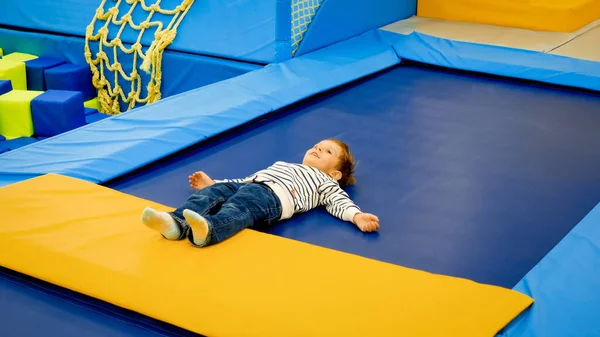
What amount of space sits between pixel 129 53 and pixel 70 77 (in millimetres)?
366

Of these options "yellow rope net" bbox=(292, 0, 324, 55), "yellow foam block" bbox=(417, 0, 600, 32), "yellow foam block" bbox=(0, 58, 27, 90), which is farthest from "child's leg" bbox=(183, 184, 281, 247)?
"yellow foam block" bbox=(417, 0, 600, 32)

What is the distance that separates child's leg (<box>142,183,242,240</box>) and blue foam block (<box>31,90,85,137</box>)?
1751 millimetres

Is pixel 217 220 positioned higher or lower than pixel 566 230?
higher

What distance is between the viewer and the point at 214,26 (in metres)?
4.09

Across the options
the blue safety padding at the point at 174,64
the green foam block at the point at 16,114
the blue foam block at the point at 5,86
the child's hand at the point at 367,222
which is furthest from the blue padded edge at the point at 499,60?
the blue foam block at the point at 5,86

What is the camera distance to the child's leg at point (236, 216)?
6.49 ft

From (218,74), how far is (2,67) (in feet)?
4.13

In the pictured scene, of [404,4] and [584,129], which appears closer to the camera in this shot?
[584,129]

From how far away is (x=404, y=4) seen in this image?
4859mm

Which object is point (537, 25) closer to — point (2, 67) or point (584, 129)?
point (584, 129)

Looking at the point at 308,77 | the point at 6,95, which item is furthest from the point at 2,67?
the point at 308,77

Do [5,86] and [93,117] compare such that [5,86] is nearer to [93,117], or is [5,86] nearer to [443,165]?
[93,117]

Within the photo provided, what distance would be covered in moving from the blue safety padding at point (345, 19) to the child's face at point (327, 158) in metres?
1.54

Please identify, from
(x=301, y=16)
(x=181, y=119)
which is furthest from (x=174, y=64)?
(x=181, y=119)
